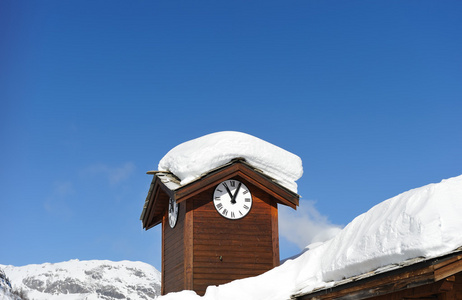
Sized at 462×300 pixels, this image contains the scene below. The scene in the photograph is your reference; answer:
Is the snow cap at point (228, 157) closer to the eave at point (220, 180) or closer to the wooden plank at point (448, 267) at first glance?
the eave at point (220, 180)

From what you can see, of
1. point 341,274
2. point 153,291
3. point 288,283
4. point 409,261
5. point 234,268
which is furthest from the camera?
point 153,291

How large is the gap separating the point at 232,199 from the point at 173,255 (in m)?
2.65

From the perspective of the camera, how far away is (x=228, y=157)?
739 inches

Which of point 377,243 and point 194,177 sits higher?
point 194,177

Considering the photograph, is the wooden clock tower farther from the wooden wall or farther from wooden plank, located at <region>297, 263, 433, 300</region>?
the wooden wall

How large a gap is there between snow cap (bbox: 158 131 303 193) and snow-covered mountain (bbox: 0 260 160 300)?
103 metres

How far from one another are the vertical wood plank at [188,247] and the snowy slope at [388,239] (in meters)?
4.11

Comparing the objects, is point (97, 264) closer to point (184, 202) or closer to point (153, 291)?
point (153, 291)

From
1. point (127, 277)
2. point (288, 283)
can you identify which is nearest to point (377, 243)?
point (288, 283)

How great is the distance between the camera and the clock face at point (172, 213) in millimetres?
19797

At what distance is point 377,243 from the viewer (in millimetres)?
10836

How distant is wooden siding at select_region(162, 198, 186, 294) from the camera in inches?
744

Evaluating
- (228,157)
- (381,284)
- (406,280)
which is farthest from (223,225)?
(406,280)

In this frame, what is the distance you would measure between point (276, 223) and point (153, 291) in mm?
112149
